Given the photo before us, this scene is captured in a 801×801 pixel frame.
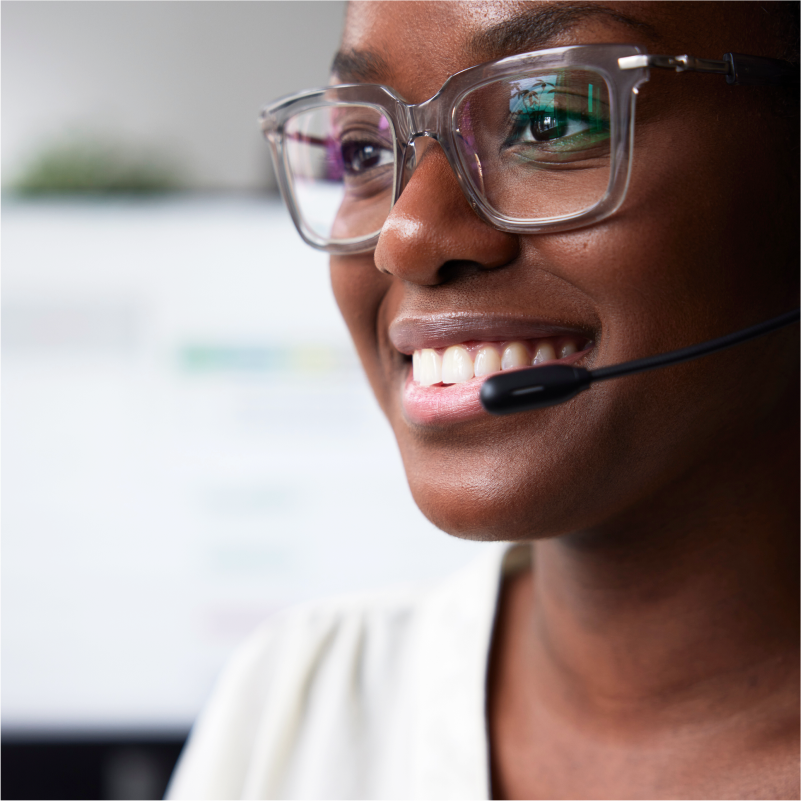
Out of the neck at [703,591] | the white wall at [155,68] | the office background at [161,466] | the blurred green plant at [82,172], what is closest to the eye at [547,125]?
the neck at [703,591]

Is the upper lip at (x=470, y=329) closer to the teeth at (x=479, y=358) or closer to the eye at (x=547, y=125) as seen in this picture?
the teeth at (x=479, y=358)

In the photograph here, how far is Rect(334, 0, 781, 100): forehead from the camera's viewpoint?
457 mm

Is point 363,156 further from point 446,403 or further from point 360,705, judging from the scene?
point 360,705

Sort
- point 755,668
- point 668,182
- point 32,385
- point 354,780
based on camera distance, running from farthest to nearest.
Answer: point 32,385 < point 354,780 < point 755,668 < point 668,182

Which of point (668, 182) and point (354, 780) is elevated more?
point (668, 182)

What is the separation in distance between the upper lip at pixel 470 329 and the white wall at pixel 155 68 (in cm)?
122

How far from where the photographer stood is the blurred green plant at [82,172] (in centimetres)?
119

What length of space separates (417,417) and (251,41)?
53.6 inches

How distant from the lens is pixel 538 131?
487 mm

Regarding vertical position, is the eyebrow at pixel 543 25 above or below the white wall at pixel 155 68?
below

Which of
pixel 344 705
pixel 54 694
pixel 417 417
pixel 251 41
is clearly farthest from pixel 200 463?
pixel 251 41

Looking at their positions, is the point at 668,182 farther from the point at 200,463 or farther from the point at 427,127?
the point at 200,463

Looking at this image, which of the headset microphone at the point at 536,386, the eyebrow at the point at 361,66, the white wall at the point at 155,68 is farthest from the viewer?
the white wall at the point at 155,68

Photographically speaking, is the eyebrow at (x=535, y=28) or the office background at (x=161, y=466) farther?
the office background at (x=161, y=466)
